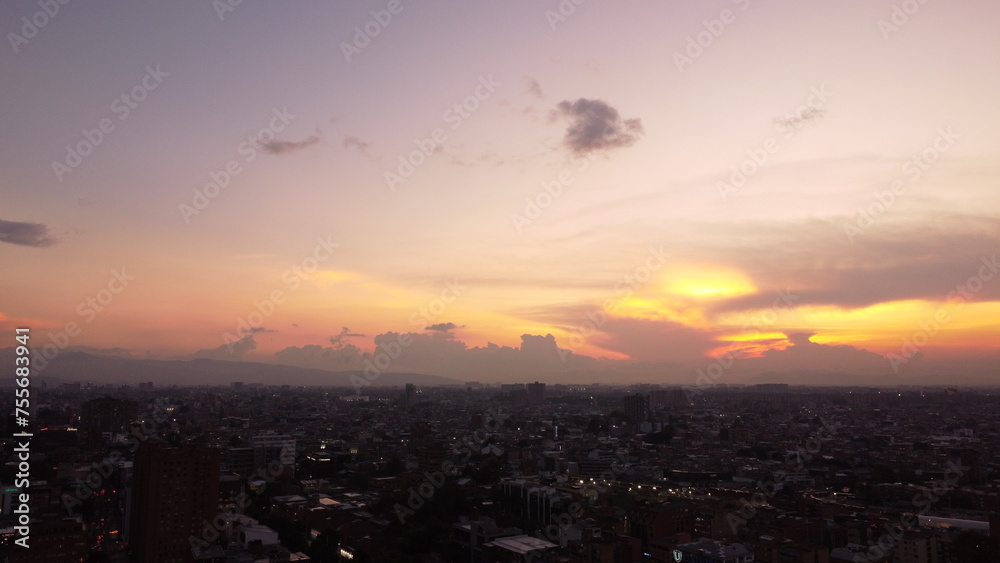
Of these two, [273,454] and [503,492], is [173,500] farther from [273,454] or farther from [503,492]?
[273,454]

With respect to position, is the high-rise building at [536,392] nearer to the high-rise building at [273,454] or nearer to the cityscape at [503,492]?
the cityscape at [503,492]

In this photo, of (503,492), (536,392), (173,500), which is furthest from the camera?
(536,392)

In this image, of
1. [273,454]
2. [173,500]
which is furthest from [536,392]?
[173,500]

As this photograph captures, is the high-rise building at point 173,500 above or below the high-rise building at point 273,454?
above

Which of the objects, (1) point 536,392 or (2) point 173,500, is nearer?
(2) point 173,500

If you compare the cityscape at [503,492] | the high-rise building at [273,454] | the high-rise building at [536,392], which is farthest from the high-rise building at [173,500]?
the high-rise building at [536,392]

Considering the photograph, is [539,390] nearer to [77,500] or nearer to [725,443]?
[725,443]

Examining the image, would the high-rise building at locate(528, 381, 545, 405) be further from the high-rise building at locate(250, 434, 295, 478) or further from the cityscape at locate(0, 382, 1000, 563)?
the high-rise building at locate(250, 434, 295, 478)

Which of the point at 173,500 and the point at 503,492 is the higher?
the point at 173,500

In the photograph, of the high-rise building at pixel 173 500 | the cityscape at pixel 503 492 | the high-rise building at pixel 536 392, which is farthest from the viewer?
the high-rise building at pixel 536 392
